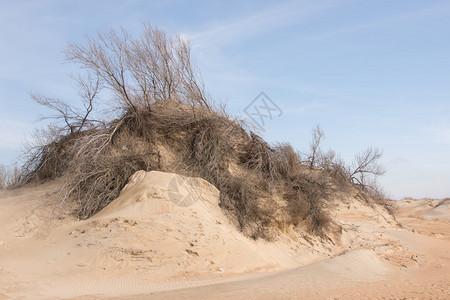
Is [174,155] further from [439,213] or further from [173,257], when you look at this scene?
[439,213]

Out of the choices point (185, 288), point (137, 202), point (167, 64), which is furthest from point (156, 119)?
point (185, 288)

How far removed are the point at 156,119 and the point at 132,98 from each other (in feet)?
3.98

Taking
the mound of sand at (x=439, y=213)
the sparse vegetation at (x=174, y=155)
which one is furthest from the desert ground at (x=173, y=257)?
the mound of sand at (x=439, y=213)

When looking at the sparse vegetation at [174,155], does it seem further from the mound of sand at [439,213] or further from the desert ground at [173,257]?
the mound of sand at [439,213]

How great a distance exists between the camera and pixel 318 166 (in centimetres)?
1858

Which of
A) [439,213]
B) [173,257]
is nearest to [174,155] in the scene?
[173,257]

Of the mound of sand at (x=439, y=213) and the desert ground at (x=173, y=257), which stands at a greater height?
the desert ground at (x=173, y=257)

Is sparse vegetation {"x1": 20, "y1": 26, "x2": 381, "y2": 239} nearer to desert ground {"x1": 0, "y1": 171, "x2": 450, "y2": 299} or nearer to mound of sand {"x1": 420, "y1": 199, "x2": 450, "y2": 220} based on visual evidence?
desert ground {"x1": 0, "y1": 171, "x2": 450, "y2": 299}

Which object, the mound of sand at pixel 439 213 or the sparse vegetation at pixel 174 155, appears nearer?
the sparse vegetation at pixel 174 155

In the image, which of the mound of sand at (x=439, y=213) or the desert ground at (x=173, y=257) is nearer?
the desert ground at (x=173, y=257)

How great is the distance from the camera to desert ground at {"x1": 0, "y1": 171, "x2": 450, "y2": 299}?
25.0 ft

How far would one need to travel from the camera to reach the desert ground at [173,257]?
7.63 m

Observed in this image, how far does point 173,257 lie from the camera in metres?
8.91

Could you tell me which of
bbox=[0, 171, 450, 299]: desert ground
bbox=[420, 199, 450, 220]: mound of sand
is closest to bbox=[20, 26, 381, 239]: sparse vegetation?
bbox=[0, 171, 450, 299]: desert ground
